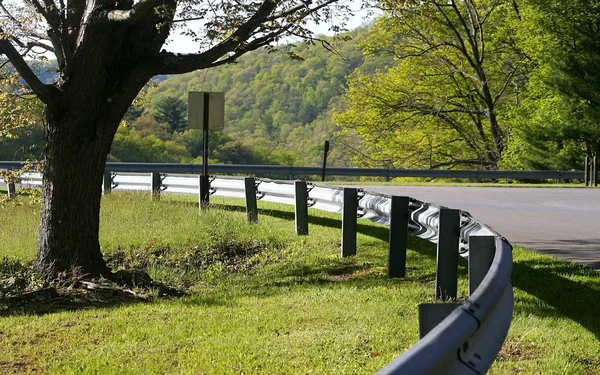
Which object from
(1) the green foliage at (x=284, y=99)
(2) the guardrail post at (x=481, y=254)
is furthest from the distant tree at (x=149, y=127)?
(2) the guardrail post at (x=481, y=254)

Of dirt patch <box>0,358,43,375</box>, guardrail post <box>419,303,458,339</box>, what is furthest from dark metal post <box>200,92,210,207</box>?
guardrail post <box>419,303,458,339</box>

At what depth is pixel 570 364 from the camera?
16.1 feet

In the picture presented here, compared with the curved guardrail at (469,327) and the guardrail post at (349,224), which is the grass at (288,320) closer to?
the guardrail post at (349,224)

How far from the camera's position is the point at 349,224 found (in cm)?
1027

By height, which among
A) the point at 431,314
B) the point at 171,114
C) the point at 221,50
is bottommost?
the point at 431,314

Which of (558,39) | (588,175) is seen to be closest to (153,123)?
(558,39)

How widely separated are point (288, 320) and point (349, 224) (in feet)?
12.9

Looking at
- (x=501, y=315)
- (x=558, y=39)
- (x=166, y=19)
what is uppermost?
(x=558, y=39)

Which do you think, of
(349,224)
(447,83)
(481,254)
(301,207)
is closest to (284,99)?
(447,83)

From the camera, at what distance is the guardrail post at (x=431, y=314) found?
2.94 m

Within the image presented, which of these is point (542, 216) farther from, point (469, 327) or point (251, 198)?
point (469, 327)

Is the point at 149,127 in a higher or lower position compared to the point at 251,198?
higher

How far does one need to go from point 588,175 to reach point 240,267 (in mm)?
20635

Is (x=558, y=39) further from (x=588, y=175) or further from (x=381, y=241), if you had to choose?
(x=381, y=241)
